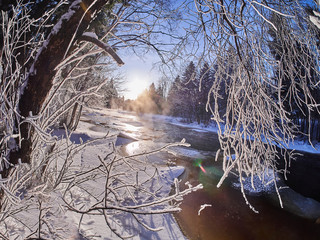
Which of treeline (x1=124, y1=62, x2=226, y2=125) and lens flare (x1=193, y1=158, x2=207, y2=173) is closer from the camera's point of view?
lens flare (x1=193, y1=158, x2=207, y2=173)

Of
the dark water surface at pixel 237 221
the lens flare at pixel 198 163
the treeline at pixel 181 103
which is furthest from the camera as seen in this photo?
the treeline at pixel 181 103

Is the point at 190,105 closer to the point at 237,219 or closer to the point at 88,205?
the point at 237,219

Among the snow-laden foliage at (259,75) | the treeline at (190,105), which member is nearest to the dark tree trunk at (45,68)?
the snow-laden foliage at (259,75)

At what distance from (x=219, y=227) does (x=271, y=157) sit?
4615 mm

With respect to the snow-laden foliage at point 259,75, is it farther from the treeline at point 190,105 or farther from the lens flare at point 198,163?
the treeline at point 190,105

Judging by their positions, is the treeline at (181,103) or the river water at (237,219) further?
the treeline at (181,103)

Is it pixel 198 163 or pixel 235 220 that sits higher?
pixel 198 163

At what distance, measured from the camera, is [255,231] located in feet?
17.2

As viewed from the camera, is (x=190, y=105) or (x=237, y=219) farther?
(x=190, y=105)

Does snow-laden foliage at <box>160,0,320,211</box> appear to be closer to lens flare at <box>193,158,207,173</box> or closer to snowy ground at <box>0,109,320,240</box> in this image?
snowy ground at <box>0,109,320,240</box>

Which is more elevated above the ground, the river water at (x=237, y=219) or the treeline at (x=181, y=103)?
the treeline at (x=181, y=103)

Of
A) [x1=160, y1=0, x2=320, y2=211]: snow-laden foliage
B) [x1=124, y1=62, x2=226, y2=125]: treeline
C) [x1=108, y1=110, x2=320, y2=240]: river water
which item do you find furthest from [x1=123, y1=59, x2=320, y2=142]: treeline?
[x1=160, y1=0, x2=320, y2=211]: snow-laden foliage

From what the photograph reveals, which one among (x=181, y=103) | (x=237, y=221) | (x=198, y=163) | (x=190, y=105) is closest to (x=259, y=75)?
(x=237, y=221)

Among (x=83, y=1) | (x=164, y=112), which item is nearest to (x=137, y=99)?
(x=164, y=112)
